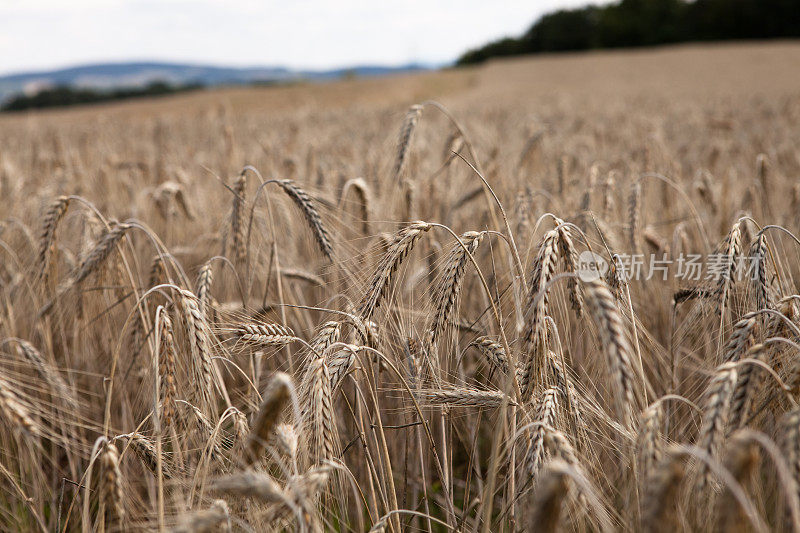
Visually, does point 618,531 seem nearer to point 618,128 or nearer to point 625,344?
point 625,344

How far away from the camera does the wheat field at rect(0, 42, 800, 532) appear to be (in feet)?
3.76

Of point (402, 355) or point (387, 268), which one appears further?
point (402, 355)

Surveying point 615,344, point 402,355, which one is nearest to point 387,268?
point 402,355

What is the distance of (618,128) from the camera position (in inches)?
306

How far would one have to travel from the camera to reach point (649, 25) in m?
54.8

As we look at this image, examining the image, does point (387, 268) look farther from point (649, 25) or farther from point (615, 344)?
point (649, 25)

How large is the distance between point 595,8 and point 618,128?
217ft

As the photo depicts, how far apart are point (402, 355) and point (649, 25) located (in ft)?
207

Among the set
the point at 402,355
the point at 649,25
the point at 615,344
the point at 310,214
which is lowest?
the point at 402,355

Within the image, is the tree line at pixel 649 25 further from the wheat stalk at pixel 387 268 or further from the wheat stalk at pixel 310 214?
the wheat stalk at pixel 387 268

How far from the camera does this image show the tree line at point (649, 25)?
1866 inches

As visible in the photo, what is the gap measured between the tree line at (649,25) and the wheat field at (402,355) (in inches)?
2157

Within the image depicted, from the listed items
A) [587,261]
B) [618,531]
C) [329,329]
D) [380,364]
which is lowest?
[618,531]

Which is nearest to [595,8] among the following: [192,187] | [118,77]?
[192,187]
